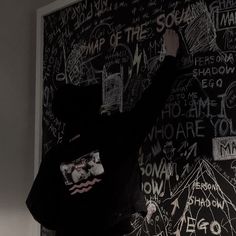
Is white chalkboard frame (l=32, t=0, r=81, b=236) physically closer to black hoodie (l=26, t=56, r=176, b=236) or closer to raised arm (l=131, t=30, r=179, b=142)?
black hoodie (l=26, t=56, r=176, b=236)

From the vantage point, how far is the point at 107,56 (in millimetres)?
2338

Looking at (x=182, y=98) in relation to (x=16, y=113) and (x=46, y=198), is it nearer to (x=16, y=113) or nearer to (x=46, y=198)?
(x=46, y=198)

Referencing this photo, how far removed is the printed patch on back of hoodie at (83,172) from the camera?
1907mm

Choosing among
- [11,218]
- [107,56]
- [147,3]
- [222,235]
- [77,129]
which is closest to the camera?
[222,235]

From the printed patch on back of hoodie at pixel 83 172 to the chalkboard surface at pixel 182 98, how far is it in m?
0.30

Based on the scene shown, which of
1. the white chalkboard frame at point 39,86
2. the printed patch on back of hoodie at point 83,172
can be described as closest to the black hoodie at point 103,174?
the printed patch on back of hoodie at point 83,172

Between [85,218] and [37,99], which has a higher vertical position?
[37,99]

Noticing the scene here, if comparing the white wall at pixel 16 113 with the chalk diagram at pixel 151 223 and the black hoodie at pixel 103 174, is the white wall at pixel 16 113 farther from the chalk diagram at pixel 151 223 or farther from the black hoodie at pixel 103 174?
the chalk diagram at pixel 151 223

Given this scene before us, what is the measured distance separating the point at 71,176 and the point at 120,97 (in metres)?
0.47

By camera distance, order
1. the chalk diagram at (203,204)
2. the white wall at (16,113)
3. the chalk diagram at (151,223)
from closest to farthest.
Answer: the chalk diagram at (203,204) < the chalk diagram at (151,223) < the white wall at (16,113)

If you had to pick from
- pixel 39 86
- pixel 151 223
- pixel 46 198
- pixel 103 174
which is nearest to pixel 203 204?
pixel 151 223

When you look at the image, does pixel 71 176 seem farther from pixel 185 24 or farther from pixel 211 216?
pixel 185 24

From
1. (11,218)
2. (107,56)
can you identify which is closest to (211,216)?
(107,56)

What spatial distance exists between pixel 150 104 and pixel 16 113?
3.76 ft
